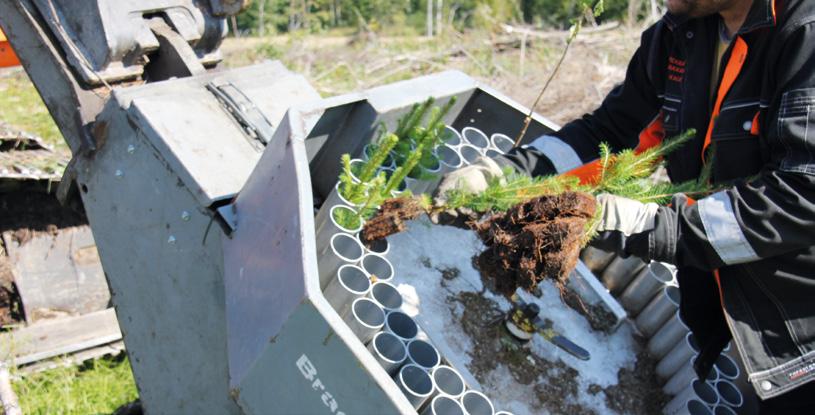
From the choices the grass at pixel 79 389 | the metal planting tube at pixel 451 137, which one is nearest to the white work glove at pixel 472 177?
the metal planting tube at pixel 451 137

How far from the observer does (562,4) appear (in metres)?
18.8

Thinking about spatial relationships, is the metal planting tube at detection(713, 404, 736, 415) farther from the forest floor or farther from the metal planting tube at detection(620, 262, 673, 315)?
the forest floor

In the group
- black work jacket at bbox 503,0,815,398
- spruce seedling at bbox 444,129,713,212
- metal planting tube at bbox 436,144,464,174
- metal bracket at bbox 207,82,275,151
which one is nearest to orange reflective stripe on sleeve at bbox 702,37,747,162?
black work jacket at bbox 503,0,815,398

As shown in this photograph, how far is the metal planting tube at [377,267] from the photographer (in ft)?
9.55

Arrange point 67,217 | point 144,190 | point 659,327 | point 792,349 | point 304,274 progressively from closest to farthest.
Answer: point 304,274
point 792,349
point 144,190
point 659,327
point 67,217

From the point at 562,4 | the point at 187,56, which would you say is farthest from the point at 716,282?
the point at 562,4

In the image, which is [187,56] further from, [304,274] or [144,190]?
[304,274]

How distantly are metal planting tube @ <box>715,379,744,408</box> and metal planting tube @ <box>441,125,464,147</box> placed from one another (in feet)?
4.88

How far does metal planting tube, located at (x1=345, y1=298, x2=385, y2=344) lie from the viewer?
2645 mm

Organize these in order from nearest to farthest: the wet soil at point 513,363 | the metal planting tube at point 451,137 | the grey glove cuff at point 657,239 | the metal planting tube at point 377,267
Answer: the grey glove cuff at point 657,239
the metal planting tube at point 377,267
the wet soil at point 513,363
the metal planting tube at point 451,137

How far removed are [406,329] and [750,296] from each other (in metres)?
1.23

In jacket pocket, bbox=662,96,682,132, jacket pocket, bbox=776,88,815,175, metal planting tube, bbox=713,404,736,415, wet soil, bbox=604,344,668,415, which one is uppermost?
jacket pocket, bbox=776,88,815,175

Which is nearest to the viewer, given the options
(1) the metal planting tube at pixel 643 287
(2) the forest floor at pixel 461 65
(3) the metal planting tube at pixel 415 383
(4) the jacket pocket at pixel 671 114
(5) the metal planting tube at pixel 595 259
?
(3) the metal planting tube at pixel 415 383

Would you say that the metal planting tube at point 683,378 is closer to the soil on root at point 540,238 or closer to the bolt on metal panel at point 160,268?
the soil on root at point 540,238
